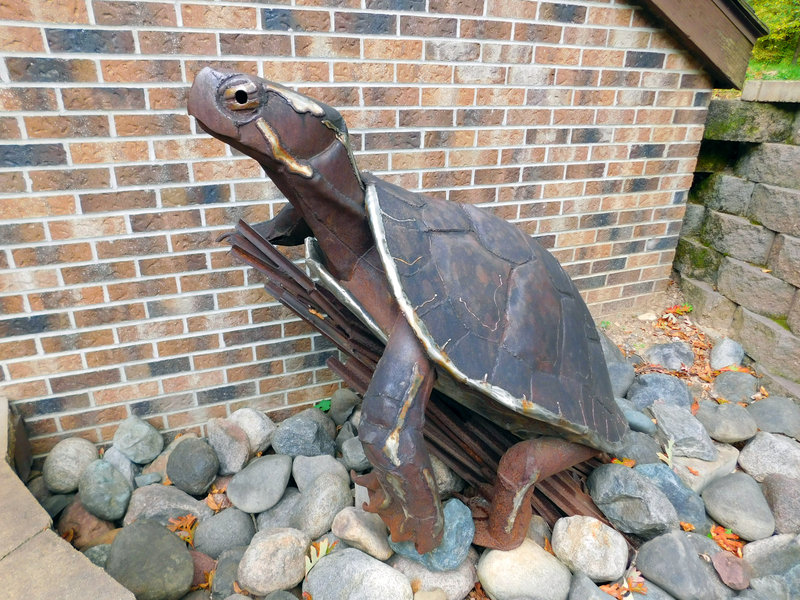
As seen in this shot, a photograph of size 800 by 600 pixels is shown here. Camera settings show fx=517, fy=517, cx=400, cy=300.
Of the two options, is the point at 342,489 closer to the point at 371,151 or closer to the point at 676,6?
the point at 371,151

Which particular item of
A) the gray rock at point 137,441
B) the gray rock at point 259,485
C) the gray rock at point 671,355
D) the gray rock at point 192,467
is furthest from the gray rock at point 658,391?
the gray rock at point 137,441

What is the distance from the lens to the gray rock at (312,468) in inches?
92.2

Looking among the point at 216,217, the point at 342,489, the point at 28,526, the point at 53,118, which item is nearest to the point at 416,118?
the point at 216,217

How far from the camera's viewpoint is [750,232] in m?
3.41

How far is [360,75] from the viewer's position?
2412mm

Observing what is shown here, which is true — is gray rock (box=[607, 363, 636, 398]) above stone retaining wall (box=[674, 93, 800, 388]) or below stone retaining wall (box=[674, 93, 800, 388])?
below

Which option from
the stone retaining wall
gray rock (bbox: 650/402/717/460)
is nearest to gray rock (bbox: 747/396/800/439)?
the stone retaining wall

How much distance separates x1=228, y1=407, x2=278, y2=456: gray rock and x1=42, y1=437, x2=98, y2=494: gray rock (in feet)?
2.17

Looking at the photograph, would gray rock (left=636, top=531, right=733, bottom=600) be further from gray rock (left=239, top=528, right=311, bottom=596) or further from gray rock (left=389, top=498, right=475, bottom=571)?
gray rock (left=239, top=528, right=311, bottom=596)

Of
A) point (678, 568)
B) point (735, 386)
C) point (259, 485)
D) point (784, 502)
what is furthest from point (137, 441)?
point (735, 386)

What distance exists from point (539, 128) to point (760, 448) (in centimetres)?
205

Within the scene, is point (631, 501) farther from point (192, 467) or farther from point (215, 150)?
point (215, 150)

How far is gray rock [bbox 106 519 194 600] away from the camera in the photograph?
5.87ft

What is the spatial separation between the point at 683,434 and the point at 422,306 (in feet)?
6.20
